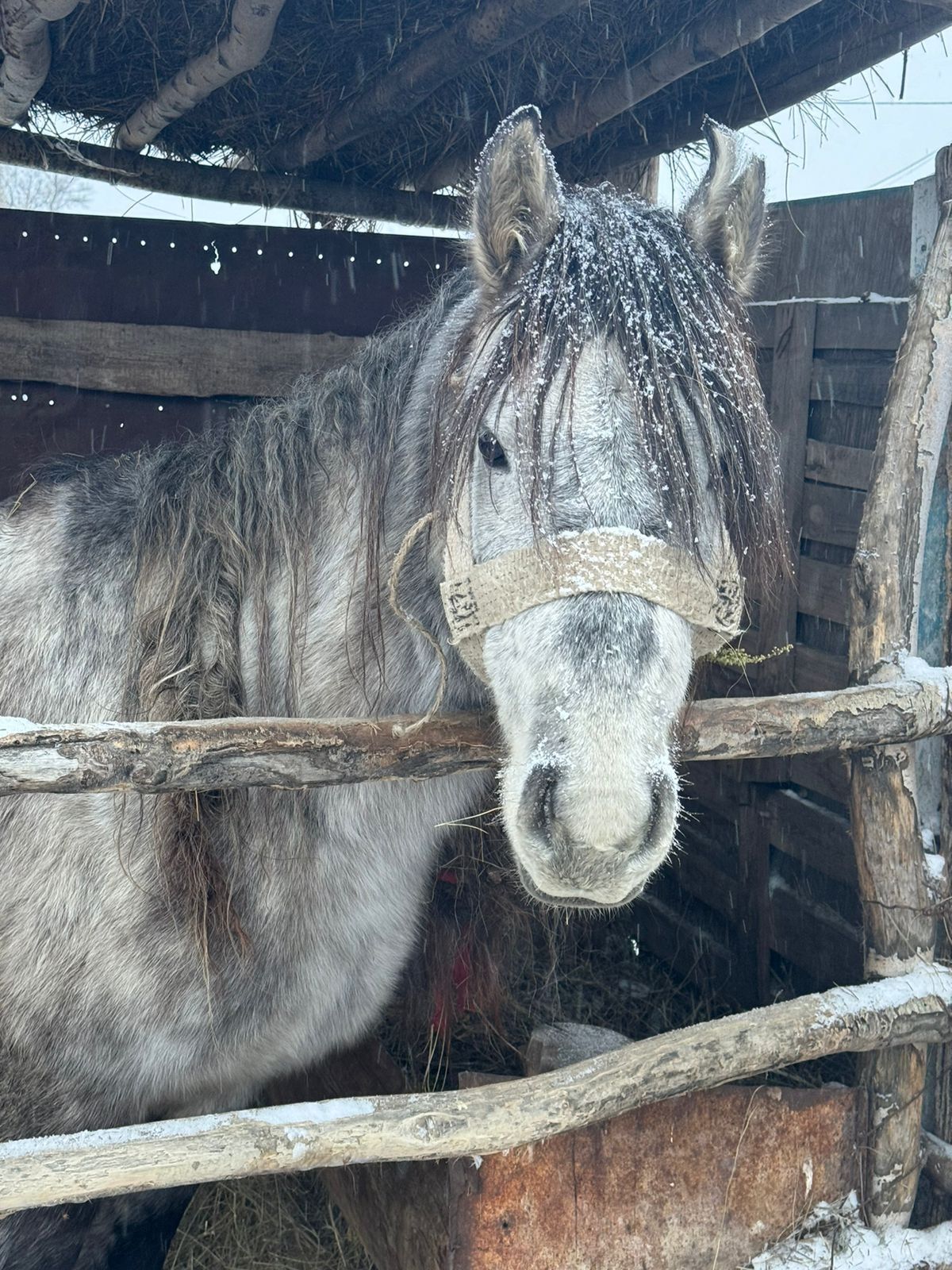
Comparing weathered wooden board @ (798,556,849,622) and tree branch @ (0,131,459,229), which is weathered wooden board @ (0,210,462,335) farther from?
weathered wooden board @ (798,556,849,622)

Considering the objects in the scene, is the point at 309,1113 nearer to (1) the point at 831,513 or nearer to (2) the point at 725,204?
(2) the point at 725,204

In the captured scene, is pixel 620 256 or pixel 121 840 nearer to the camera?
pixel 620 256

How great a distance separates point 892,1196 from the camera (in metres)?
2.05

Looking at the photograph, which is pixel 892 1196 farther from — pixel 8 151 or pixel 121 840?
pixel 8 151

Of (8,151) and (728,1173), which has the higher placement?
(8,151)

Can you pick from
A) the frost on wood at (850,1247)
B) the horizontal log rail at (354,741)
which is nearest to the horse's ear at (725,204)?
the horizontal log rail at (354,741)

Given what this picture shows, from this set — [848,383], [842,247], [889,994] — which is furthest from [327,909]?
[842,247]

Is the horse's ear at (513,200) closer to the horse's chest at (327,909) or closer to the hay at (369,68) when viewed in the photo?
the horse's chest at (327,909)

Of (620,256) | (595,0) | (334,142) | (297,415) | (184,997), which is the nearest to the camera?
(620,256)

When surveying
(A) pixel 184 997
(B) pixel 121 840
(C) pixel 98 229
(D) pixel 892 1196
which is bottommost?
(D) pixel 892 1196

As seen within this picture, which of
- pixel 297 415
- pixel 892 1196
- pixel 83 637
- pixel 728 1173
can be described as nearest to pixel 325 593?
pixel 297 415

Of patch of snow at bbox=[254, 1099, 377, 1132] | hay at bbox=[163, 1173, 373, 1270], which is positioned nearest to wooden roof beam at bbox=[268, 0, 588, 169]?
patch of snow at bbox=[254, 1099, 377, 1132]

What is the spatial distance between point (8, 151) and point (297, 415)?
97.3 inches

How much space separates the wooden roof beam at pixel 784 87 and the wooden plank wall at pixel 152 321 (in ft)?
2.51
